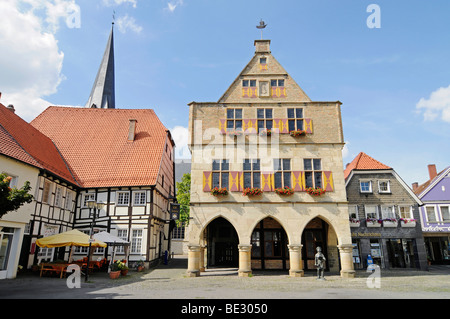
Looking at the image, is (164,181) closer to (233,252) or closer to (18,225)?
(233,252)

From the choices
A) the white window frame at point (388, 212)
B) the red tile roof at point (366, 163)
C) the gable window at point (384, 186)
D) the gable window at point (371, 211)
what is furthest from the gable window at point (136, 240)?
the gable window at point (384, 186)

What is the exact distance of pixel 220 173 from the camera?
17328 mm

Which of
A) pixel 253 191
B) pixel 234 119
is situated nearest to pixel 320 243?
pixel 253 191

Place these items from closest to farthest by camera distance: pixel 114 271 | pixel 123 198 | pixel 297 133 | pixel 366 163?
pixel 114 271 → pixel 297 133 → pixel 123 198 → pixel 366 163

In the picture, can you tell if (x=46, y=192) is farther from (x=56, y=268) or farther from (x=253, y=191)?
(x=253, y=191)

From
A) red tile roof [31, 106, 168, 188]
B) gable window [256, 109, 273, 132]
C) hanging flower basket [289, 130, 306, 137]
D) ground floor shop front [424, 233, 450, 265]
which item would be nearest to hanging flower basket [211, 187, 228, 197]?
gable window [256, 109, 273, 132]

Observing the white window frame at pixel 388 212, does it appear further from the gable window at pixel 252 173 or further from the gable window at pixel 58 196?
the gable window at pixel 58 196

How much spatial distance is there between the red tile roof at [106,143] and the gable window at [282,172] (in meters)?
7.81

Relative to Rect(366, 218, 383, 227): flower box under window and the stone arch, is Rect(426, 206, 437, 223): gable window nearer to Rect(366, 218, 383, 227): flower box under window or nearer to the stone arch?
Rect(366, 218, 383, 227): flower box under window

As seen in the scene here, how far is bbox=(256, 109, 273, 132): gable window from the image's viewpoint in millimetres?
18125

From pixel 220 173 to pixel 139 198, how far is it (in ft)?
20.6

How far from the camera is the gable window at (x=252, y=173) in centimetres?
1725

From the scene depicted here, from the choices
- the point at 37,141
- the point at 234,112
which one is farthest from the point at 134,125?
the point at 234,112
